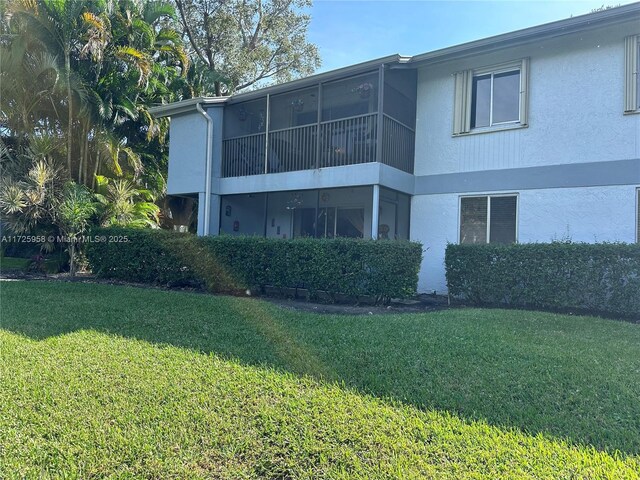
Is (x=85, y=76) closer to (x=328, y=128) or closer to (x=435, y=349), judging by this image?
(x=328, y=128)

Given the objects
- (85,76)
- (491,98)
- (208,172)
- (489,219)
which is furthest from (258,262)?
(85,76)

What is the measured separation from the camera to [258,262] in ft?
→ 32.2

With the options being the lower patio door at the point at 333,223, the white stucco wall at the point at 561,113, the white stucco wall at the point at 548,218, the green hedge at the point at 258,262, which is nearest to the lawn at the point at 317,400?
the green hedge at the point at 258,262

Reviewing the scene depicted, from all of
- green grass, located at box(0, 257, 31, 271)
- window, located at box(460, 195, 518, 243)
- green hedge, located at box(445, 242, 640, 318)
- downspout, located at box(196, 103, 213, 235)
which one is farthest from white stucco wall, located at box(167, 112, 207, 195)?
green hedge, located at box(445, 242, 640, 318)

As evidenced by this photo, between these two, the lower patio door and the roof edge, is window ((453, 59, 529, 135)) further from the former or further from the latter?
the roof edge

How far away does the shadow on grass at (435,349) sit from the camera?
373 cm

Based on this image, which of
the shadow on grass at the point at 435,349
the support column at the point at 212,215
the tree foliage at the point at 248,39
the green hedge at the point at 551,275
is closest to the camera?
the shadow on grass at the point at 435,349

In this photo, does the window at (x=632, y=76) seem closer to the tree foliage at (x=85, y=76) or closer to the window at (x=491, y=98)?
the window at (x=491, y=98)

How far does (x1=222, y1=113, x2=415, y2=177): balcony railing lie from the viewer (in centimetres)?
1059

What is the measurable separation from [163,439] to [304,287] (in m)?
6.25

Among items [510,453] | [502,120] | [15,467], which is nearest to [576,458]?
[510,453]

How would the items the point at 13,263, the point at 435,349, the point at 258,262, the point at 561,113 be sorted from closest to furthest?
1. the point at 435,349
2. the point at 561,113
3. the point at 258,262
4. the point at 13,263

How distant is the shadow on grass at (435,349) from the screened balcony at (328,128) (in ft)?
15.6

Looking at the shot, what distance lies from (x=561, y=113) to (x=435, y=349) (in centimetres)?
707
